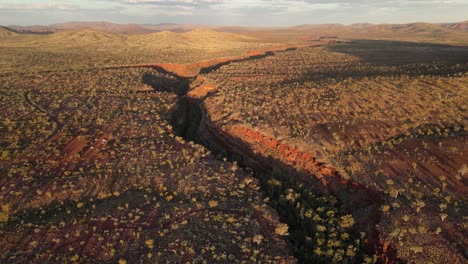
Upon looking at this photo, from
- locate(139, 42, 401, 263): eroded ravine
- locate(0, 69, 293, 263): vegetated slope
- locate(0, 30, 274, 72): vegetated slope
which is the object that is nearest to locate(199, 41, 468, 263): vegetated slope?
locate(139, 42, 401, 263): eroded ravine

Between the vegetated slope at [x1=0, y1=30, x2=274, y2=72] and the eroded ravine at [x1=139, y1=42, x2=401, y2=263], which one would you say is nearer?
the eroded ravine at [x1=139, y1=42, x2=401, y2=263]

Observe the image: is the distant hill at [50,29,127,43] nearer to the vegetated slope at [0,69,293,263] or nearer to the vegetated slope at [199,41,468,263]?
the vegetated slope at [199,41,468,263]

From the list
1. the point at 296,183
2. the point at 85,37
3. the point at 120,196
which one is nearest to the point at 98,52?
the point at 85,37

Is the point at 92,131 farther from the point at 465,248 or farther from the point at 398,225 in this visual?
the point at 465,248

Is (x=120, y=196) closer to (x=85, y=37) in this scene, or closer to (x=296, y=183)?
(x=296, y=183)

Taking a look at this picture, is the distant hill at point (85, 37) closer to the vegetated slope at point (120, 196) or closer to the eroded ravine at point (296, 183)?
the vegetated slope at point (120, 196)

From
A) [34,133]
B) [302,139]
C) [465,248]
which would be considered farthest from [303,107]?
[34,133]

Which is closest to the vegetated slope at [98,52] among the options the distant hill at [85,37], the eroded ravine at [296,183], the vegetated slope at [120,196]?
the distant hill at [85,37]

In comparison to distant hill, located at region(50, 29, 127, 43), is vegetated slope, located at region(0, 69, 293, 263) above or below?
below
